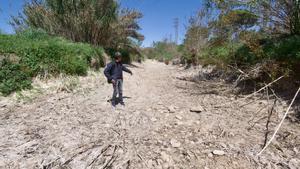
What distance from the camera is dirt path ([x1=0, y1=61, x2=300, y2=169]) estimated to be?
2479 millimetres

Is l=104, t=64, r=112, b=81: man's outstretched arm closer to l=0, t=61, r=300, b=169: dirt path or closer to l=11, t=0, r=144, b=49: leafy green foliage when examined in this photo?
l=0, t=61, r=300, b=169: dirt path

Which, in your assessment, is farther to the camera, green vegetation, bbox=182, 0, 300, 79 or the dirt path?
green vegetation, bbox=182, 0, 300, 79

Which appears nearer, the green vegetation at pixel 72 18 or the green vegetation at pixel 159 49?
the green vegetation at pixel 72 18

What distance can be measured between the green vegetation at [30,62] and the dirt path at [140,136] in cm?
96

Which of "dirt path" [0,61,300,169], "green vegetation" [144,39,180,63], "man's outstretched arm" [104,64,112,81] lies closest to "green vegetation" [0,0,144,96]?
"dirt path" [0,61,300,169]

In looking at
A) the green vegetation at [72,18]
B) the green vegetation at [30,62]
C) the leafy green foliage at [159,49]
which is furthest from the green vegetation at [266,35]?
the leafy green foliage at [159,49]

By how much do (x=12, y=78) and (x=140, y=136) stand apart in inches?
155

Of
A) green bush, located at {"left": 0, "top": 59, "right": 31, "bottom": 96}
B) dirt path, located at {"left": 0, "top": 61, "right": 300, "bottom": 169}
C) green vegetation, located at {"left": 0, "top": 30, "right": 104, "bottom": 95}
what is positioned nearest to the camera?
dirt path, located at {"left": 0, "top": 61, "right": 300, "bottom": 169}

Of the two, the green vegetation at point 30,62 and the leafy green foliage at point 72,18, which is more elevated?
the leafy green foliage at point 72,18

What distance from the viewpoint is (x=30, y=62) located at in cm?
543

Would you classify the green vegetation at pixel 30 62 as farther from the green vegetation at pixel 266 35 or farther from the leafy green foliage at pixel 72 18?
the green vegetation at pixel 266 35

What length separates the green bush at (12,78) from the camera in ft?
15.0

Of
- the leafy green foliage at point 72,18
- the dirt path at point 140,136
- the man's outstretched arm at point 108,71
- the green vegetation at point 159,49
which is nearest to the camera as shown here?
the dirt path at point 140,136

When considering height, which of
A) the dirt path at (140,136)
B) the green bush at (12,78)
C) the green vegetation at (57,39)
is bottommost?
the dirt path at (140,136)
